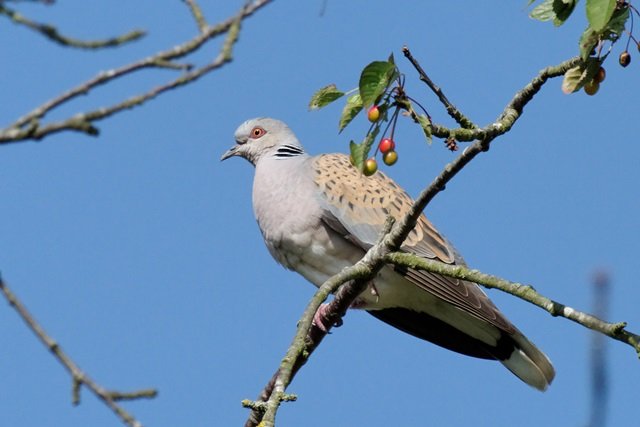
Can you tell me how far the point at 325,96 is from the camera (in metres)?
3.19

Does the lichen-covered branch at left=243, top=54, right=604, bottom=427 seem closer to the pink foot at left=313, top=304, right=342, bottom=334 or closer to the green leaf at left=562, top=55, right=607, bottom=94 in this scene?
the green leaf at left=562, top=55, right=607, bottom=94

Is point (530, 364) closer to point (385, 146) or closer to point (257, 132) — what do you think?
point (257, 132)

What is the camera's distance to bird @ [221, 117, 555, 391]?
566 cm

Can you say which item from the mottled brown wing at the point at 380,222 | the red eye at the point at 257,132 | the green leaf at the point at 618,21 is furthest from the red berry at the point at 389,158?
the red eye at the point at 257,132

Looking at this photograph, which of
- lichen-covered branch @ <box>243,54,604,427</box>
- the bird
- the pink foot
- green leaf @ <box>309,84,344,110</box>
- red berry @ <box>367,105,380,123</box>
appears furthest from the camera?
the bird

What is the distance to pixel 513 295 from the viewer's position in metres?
2.89

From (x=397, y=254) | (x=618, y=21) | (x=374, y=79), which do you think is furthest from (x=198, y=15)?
(x=397, y=254)

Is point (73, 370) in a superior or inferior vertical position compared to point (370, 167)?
inferior

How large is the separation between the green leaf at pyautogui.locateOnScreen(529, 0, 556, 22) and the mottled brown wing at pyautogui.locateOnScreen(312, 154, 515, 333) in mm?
2544

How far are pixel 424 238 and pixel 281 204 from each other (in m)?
0.80

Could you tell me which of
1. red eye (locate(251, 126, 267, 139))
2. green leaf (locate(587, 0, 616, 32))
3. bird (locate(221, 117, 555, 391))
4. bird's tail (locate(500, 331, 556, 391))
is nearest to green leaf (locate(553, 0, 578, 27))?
green leaf (locate(587, 0, 616, 32))

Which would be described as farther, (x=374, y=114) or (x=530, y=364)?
(x=530, y=364)

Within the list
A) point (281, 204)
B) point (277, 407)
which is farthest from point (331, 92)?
point (281, 204)

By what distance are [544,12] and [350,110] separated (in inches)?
23.6
